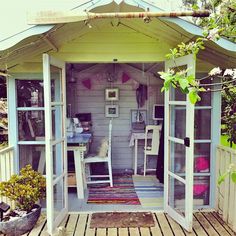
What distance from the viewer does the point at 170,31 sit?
3.37 metres

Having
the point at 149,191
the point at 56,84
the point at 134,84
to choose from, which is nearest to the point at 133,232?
the point at 149,191

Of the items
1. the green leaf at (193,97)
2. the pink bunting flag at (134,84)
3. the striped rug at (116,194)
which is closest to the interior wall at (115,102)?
the pink bunting flag at (134,84)

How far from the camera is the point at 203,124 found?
156 inches

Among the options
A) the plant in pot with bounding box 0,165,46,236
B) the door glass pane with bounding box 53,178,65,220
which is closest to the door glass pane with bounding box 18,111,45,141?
the plant in pot with bounding box 0,165,46,236

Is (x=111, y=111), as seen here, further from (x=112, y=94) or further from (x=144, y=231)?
(x=144, y=231)

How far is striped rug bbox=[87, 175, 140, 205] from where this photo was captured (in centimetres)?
445

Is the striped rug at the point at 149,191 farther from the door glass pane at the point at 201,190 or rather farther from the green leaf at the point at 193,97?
the green leaf at the point at 193,97

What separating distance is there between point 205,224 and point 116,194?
1.61 meters

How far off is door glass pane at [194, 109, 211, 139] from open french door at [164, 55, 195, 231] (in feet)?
1.34

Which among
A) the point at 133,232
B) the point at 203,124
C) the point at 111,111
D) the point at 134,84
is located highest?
the point at 134,84

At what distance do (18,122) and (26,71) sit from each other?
2.24ft

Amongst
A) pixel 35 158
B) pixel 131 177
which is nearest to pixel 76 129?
pixel 131 177

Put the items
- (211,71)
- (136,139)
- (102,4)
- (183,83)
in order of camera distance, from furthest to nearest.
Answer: (136,139) → (102,4) → (211,71) → (183,83)

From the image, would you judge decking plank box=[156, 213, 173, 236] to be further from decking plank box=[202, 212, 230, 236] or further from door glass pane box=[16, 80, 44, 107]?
door glass pane box=[16, 80, 44, 107]
